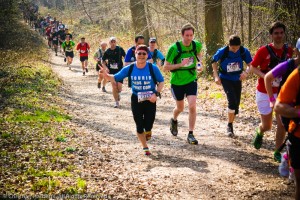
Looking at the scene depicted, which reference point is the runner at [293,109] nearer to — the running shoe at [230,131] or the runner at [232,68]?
the runner at [232,68]

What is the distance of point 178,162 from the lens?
20.9 feet

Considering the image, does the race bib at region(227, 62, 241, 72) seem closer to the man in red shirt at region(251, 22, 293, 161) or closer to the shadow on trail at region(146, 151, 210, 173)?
the man in red shirt at region(251, 22, 293, 161)

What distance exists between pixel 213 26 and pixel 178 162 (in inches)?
360

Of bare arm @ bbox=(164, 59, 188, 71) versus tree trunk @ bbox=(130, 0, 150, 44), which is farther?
tree trunk @ bbox=(130, 0, 150, 44)

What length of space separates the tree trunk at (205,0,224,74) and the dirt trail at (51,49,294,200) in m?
4.76

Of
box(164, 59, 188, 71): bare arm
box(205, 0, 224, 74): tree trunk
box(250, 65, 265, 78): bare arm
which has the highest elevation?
box(205, 0, 224, 74): tree trunk

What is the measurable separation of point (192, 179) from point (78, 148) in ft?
8.70

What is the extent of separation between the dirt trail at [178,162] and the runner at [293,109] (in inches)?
58.2

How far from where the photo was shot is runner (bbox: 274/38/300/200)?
10.8 feet

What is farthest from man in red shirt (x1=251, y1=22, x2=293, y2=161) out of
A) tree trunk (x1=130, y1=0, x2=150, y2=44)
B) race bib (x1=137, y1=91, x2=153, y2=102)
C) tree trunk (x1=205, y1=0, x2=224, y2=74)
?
tree trunk (x1=130, y1=0, x2=150, y2=44)

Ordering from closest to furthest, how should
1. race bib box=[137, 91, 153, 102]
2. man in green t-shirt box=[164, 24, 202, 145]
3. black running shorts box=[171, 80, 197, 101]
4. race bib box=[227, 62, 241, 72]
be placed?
race bib box=[137, 91, 153, 102] < man in green t-shirt box=[164, 24, 202, 145] < black running shorts box=[171, 80, 197, 101] < race bib box=[227, 62, 241, 72]

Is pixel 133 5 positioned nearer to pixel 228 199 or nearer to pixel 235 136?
pixel 235 136

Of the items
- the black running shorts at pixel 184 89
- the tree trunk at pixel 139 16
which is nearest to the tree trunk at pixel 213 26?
the tree trunk at pixel 139 16

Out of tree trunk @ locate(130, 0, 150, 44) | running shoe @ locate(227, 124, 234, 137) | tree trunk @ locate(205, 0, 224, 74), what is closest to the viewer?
running shoe @ locate(227, 124, 234, 137)
